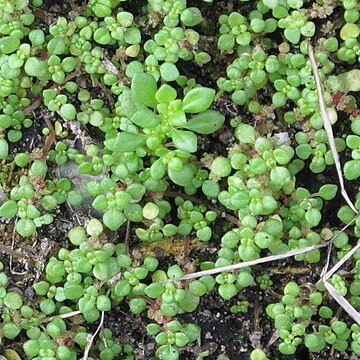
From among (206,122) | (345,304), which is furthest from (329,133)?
(345,304)

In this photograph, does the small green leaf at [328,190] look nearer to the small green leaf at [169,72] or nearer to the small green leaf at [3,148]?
the small green leaf at [169,72]

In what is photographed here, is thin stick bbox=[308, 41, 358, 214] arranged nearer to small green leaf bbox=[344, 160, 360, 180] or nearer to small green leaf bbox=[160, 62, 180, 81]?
small green leaf bbox=[344, 160, 360, 180]

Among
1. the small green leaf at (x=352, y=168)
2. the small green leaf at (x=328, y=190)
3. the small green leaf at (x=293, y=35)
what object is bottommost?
the small green leaf at (x=328, y=190)

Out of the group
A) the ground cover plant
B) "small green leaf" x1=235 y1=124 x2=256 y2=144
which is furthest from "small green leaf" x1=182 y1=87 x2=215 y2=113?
"small green leaf" x1=235 y1=124 x2=256 y2=144

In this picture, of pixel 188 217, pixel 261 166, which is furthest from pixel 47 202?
pixel 261 166

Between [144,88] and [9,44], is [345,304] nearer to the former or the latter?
[144,88]

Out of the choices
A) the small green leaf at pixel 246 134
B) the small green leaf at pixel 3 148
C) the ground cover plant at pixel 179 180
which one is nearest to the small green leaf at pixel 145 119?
the ground cover plant at pixel 179 180
